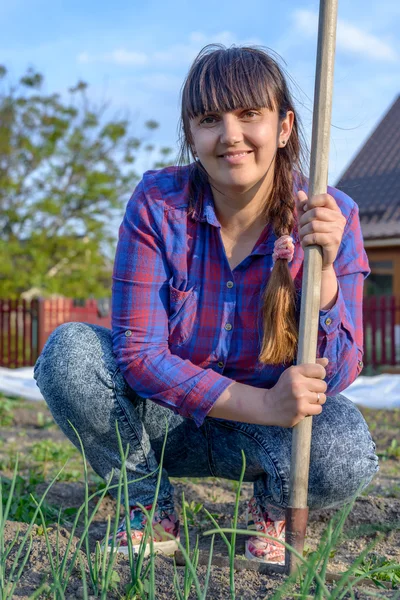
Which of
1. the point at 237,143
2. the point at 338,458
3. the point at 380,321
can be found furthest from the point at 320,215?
the point at 380,321

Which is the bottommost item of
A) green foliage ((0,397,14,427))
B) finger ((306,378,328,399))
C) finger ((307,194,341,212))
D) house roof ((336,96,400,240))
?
green foliage ((0,397,14,427))

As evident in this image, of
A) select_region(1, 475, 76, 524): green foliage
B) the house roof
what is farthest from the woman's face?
the house roof

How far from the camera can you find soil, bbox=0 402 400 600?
160 cm

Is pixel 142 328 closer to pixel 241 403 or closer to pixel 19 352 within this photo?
pixel 241 403

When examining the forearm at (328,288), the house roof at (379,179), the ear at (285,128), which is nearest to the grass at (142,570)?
the forearm at (328,288)

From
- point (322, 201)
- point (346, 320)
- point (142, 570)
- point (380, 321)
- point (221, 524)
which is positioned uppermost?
point (322, 201)

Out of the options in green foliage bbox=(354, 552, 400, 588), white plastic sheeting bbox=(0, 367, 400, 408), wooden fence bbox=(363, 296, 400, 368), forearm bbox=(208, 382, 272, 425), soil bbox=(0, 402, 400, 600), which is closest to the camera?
soil bbox=(0, 402, 400, 600)

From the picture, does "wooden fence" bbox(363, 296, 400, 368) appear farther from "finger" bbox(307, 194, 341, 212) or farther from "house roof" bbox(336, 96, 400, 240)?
"finger" bbox(307, 194, 341, 212)

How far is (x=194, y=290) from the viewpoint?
2168 mm

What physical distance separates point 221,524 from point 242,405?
0.72 meters

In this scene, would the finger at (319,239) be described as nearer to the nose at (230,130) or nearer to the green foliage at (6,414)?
the nose at (230,130)

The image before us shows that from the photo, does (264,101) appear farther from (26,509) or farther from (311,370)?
(26,509)

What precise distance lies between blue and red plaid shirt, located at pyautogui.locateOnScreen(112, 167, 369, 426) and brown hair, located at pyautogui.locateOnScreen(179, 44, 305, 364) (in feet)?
0.39

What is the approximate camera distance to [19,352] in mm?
12992
